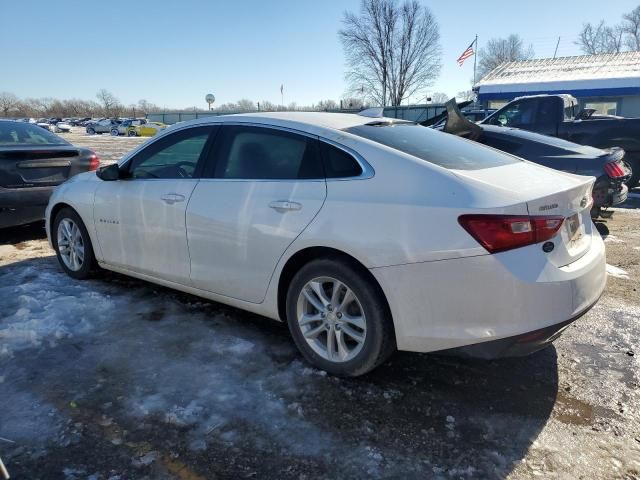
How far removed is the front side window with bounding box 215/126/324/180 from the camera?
10.3 ft

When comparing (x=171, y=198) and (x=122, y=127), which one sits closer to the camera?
(x=171, y=198)

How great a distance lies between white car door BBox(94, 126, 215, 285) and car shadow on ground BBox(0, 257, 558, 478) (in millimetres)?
525

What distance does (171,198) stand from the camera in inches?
146

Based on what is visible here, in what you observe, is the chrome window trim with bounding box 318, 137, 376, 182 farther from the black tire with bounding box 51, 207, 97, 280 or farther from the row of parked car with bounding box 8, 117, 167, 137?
the row of parked car with bounding box 8, 117, 167, 137

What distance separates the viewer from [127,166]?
4211mm

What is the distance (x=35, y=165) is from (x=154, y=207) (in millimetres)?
3213

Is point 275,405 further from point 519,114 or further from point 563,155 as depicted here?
point 519,114

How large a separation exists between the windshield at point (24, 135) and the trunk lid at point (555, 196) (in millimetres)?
6039

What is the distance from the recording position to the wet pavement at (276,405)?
7.42 feet

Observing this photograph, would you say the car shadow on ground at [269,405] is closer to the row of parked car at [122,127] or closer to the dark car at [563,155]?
the dark car at [563,155]

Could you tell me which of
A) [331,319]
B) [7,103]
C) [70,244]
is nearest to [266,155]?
[331,319]

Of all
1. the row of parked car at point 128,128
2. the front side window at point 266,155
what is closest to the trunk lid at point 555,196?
the front side window at point 266,155

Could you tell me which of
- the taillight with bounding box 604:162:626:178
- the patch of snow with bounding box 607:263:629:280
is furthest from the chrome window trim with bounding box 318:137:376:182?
the taillight with bounding box 604:162:626:178

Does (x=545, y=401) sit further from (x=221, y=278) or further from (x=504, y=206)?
(x=221, y=278)
